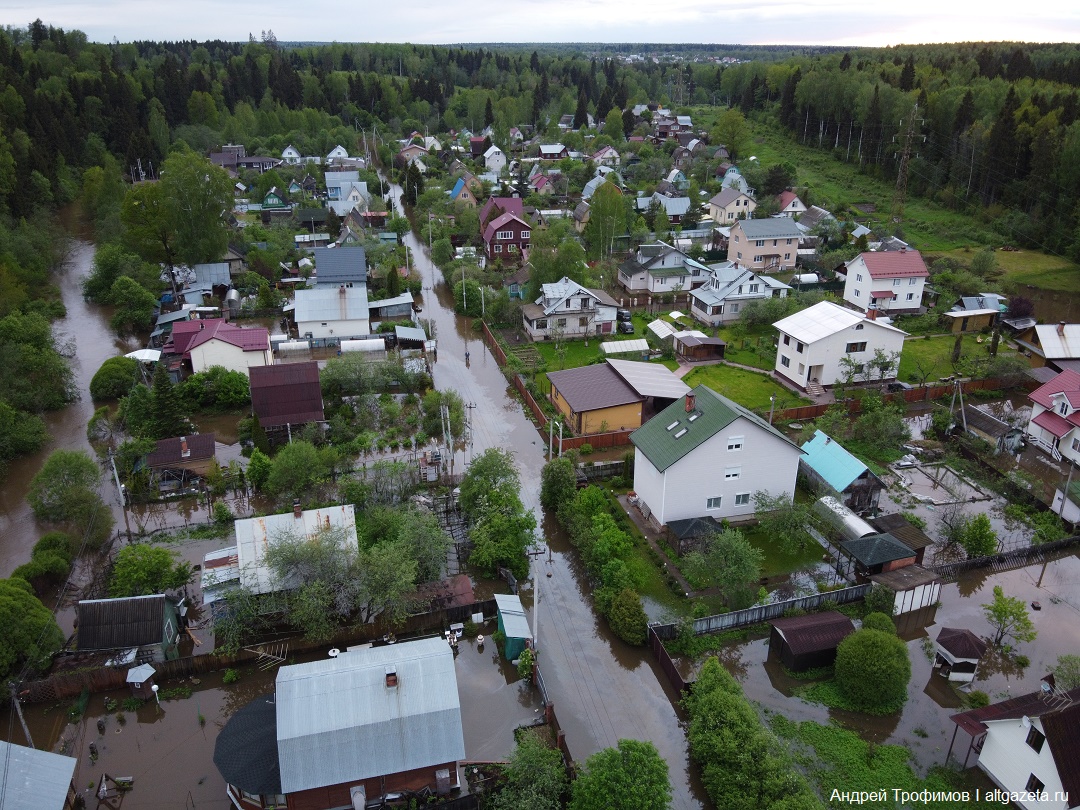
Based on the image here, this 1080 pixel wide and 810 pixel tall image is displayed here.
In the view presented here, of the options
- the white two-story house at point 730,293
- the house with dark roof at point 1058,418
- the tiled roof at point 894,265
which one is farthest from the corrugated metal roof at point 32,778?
the tiled roof at point 894,265

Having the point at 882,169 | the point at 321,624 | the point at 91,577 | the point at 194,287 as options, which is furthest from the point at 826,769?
the point at 882,169

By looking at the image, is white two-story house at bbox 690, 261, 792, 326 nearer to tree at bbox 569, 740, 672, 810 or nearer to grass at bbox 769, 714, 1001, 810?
grass at bbox 769, 714, 1001, 810

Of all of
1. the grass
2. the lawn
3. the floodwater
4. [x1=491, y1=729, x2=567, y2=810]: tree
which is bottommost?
→ the floodwater

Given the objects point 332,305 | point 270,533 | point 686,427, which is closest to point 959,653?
point 686,427

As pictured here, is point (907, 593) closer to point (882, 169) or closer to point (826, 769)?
point (826, 769)

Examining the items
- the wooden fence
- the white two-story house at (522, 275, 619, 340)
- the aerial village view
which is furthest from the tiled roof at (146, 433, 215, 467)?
the white two-story house at (522, 275, 619, 340)

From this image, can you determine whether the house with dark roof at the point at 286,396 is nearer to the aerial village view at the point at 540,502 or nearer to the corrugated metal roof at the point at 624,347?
the aerial village view at the point at 540,502
